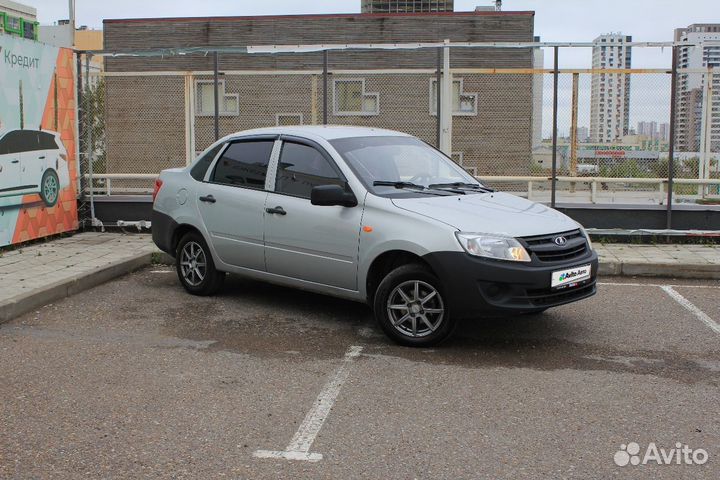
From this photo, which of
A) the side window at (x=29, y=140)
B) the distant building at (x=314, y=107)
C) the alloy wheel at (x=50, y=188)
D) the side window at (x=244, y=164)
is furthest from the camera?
the distant building at (x=314, y=107)

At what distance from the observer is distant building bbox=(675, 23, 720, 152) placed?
10.7 meters

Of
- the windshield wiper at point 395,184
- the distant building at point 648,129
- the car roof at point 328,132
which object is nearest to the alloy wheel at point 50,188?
the car roof at point 328,132

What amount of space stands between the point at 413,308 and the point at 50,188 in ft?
22.8

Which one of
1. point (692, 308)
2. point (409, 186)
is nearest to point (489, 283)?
point (409, 186)

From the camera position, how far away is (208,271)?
775cm

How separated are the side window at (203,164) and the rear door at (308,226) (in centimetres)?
96

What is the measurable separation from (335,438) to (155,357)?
2082 mm

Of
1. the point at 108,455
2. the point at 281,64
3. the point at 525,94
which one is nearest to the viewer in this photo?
the point at 108,455

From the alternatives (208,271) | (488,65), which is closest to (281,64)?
(488,65)

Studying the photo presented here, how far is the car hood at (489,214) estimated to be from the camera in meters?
5.88

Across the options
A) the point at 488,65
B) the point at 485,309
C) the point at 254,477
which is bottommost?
the point at 254,477

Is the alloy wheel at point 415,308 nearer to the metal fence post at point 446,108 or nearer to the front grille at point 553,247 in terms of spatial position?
the front grille at point 553,247

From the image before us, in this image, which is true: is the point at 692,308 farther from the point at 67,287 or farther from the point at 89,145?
the point at 89,145

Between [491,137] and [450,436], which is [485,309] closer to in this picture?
[450,436]
